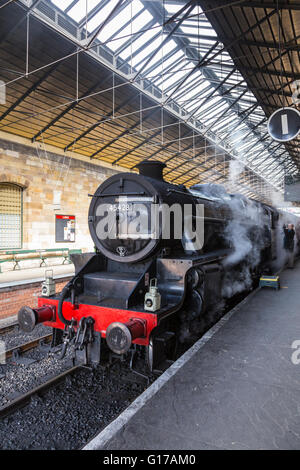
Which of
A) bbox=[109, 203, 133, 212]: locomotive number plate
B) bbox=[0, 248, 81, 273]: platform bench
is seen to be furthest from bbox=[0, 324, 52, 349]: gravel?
bbox=[0, 248, 81, 273]: platform bench

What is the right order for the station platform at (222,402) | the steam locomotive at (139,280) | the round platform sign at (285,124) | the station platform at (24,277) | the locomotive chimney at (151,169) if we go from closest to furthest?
1. the station platform at (222,402)
2. the steam locomotive at (139,280)
3. the locomotive chimney at (151,169)
4. the round platform sign at (285,124)
5. the station platform at (24,277)

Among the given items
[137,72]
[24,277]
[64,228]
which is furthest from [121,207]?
[64,228]

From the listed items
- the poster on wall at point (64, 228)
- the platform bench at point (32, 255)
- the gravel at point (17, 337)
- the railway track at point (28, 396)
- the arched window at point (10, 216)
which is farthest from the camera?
the poster on wall at point (64, 228)

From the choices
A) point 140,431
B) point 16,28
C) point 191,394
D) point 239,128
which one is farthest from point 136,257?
point 239,128

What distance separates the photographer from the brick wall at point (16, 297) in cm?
612

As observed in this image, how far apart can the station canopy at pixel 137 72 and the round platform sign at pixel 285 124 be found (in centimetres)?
174

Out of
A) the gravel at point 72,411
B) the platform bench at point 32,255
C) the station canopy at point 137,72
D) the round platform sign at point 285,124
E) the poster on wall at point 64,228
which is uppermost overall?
the station canopy at point 137,72

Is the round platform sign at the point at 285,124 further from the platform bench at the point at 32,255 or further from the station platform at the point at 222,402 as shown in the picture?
the platform bench at the point at 32,255

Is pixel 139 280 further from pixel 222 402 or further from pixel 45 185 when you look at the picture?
pixel 45 185

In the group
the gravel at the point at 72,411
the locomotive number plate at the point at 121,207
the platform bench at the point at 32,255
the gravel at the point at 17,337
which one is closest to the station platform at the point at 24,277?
the platform bench at the point at 32,255

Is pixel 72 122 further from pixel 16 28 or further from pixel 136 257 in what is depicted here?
pixel 136 257

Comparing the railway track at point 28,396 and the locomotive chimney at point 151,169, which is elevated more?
the locomotive chimney at point 151,169

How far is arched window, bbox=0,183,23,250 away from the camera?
420 inches

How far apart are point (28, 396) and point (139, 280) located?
1586mm
